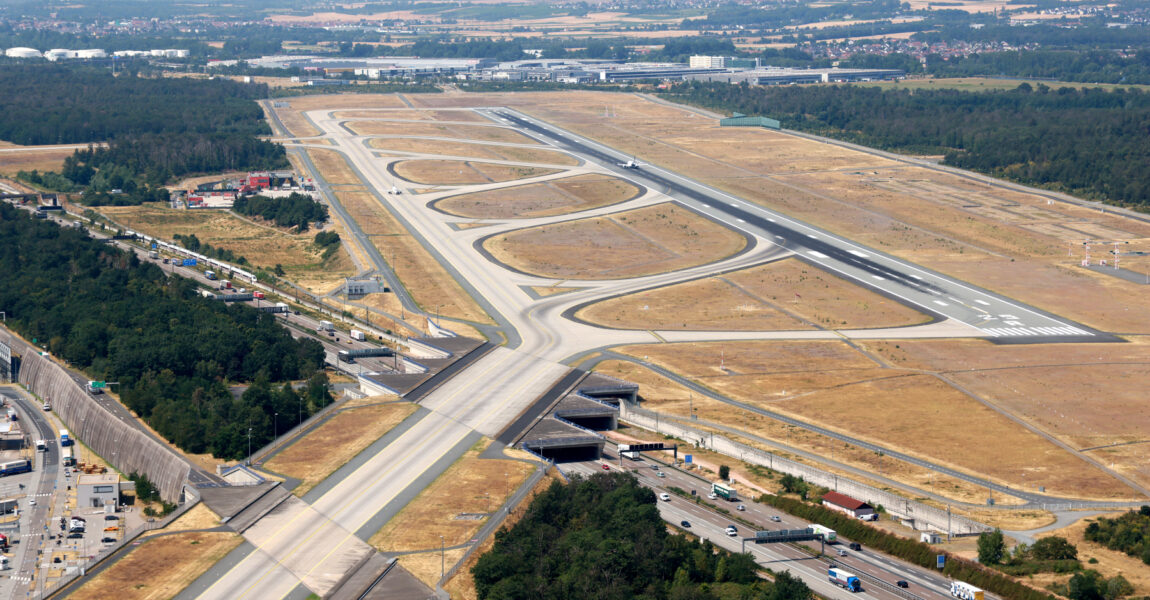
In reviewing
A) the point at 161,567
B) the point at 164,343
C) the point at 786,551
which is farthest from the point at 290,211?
the point at 786,551

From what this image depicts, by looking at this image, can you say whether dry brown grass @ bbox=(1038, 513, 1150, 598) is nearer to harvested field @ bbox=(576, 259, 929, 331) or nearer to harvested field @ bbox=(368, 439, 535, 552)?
harvested field @ bbox=(368, 439, 535, 552)

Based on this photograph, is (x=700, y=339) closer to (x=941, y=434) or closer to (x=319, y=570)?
(x=941, y=434)

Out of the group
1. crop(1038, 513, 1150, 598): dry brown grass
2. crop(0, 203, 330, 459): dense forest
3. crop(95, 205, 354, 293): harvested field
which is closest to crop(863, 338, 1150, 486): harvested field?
crop(1038, 513, 1150, 598): dry brown grass

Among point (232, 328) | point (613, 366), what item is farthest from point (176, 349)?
point (613, 366)

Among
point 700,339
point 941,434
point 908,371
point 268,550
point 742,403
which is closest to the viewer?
point 268,550

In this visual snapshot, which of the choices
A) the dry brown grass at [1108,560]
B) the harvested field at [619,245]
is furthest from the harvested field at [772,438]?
the harvested field at [619,245]

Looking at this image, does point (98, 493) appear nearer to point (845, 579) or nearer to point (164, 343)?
point (164, 343)
